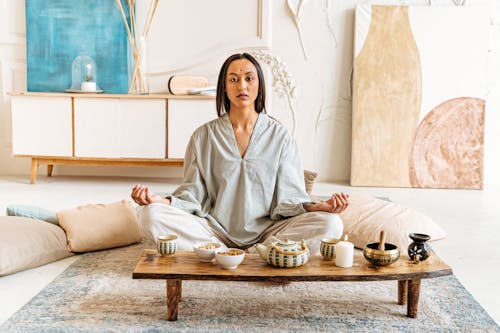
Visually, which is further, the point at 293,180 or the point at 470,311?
the point at 293,180

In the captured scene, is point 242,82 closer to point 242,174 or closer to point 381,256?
point 242,174

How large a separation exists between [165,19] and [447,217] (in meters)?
2.78

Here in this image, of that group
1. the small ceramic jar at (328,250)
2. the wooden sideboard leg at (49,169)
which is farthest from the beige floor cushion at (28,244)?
the wooden sideboard leg at (49,169)

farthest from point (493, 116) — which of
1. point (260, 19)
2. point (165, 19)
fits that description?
point (165, 19)

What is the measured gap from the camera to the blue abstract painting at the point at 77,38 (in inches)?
210

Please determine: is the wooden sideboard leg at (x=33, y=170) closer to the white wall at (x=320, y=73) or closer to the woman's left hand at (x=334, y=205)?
the white wall at (x=320, y=73)

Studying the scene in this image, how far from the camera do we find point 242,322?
2.22 metres

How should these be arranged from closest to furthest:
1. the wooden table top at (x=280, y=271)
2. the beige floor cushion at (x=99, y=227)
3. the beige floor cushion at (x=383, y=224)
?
the wooden table top at (x=280, y=271) → the beige floor cushion at (x=99, y=227) → the beige floor cushion at (x=383, y=224)

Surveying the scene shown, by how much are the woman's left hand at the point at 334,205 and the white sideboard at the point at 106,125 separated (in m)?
2.53

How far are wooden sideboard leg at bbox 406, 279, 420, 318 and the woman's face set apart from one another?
1.05 m

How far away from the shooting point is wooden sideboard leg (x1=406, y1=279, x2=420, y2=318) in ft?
7.31

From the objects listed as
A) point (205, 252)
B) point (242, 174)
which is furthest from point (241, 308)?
point (242, 174)

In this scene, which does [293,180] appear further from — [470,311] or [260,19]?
[260,19]

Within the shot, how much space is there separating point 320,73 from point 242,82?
9.06ft
